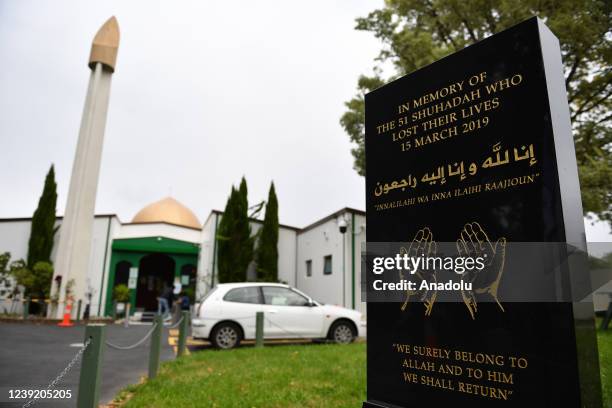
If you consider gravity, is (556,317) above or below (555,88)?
below

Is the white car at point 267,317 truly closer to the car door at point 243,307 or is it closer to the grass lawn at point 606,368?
the car door at point 243,307

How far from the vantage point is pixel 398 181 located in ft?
10.7

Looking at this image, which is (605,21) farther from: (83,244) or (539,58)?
(83,244)

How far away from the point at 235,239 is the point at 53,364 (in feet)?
42.3

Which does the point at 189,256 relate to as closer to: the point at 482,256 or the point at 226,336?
the point at 226,336

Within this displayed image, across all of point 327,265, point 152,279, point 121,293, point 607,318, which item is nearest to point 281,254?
point 327,265

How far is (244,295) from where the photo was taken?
10273mm

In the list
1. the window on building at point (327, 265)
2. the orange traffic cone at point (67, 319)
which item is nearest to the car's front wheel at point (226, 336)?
the window on building at point (327, 265)

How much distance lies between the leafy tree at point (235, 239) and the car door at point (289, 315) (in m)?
9.58

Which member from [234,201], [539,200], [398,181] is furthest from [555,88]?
[234,201]

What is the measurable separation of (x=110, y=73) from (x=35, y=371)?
1813 cm

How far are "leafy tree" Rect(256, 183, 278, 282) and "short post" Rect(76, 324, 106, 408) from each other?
16.3 metres

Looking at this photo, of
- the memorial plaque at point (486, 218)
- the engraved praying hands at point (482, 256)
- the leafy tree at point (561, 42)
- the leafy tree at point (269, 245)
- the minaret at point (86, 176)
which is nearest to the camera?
the memorial plaque at point (486, 218)

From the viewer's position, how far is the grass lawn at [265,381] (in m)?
4.55
